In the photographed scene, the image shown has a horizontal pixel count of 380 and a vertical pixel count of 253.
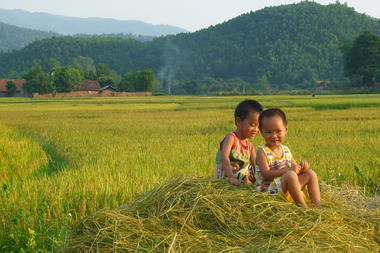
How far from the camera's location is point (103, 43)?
414 feet

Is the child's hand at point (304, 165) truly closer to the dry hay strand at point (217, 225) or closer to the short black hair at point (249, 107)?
the dry hay strand at point (217, 225)

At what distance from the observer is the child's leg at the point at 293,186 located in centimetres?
266

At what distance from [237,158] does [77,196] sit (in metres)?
1.45

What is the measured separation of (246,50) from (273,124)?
343ft

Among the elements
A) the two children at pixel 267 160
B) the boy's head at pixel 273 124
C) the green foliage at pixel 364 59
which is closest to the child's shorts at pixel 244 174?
the two children at pixel 267 160

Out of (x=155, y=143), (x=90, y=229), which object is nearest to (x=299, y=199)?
(x=90, y=229)

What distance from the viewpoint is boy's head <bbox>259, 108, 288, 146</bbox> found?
2861mm

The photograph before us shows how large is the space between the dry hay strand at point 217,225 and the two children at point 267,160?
171mm

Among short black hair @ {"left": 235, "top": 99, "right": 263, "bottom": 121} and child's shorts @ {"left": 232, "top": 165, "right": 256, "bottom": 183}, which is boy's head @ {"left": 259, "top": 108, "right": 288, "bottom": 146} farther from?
child's shorts @ {"left": 232, "top": 165, "right": 256, "bottom": 183}

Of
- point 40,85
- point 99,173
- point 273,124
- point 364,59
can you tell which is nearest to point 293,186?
point 273,124

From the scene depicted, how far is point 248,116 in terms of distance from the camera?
3246mm

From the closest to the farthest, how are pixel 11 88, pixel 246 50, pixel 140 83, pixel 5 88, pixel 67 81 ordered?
pixel 11 88, pixel 67 81, pixel 5 88, pixel 140 83, pixel 246 50

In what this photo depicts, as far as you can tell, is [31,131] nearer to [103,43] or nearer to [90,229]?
[90,229]

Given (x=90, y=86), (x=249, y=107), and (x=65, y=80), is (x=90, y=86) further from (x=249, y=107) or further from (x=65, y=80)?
(x=249, y=107)
